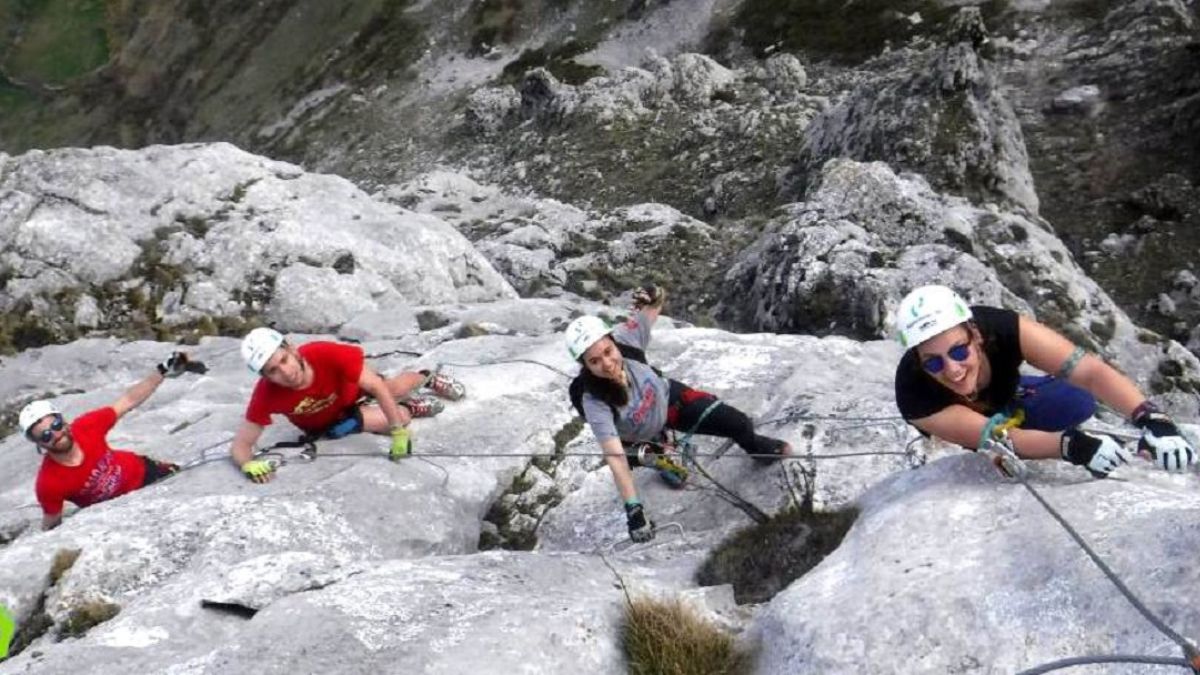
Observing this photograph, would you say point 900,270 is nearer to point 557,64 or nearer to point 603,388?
point 603,388

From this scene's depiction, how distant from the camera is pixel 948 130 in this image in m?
33.6

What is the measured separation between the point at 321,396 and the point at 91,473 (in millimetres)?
3215

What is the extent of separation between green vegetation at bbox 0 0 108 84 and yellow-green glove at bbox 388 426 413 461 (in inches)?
4229

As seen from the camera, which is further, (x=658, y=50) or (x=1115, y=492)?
(x=658, y=50)

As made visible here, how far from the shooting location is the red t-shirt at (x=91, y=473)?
12422mm

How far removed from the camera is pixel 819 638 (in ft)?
22.6

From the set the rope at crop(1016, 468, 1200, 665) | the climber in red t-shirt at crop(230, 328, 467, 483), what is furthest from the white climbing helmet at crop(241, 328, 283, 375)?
the rope at crop(1016, 468, 1200, 665)

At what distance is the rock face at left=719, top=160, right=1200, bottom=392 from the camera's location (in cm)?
2139

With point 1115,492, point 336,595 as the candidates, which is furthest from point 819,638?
point 336,595

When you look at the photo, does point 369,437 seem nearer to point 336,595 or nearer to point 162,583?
point 162,583

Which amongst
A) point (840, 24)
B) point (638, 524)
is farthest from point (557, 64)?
point (638, 524)

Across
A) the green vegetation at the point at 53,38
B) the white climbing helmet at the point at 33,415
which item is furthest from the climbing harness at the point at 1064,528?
the green vegetation at the point at 53,38

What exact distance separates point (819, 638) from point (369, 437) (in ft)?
29.1

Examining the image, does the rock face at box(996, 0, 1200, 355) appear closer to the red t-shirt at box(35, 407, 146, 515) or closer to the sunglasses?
the red t-shirt at box(35, 407, 146, 515)
